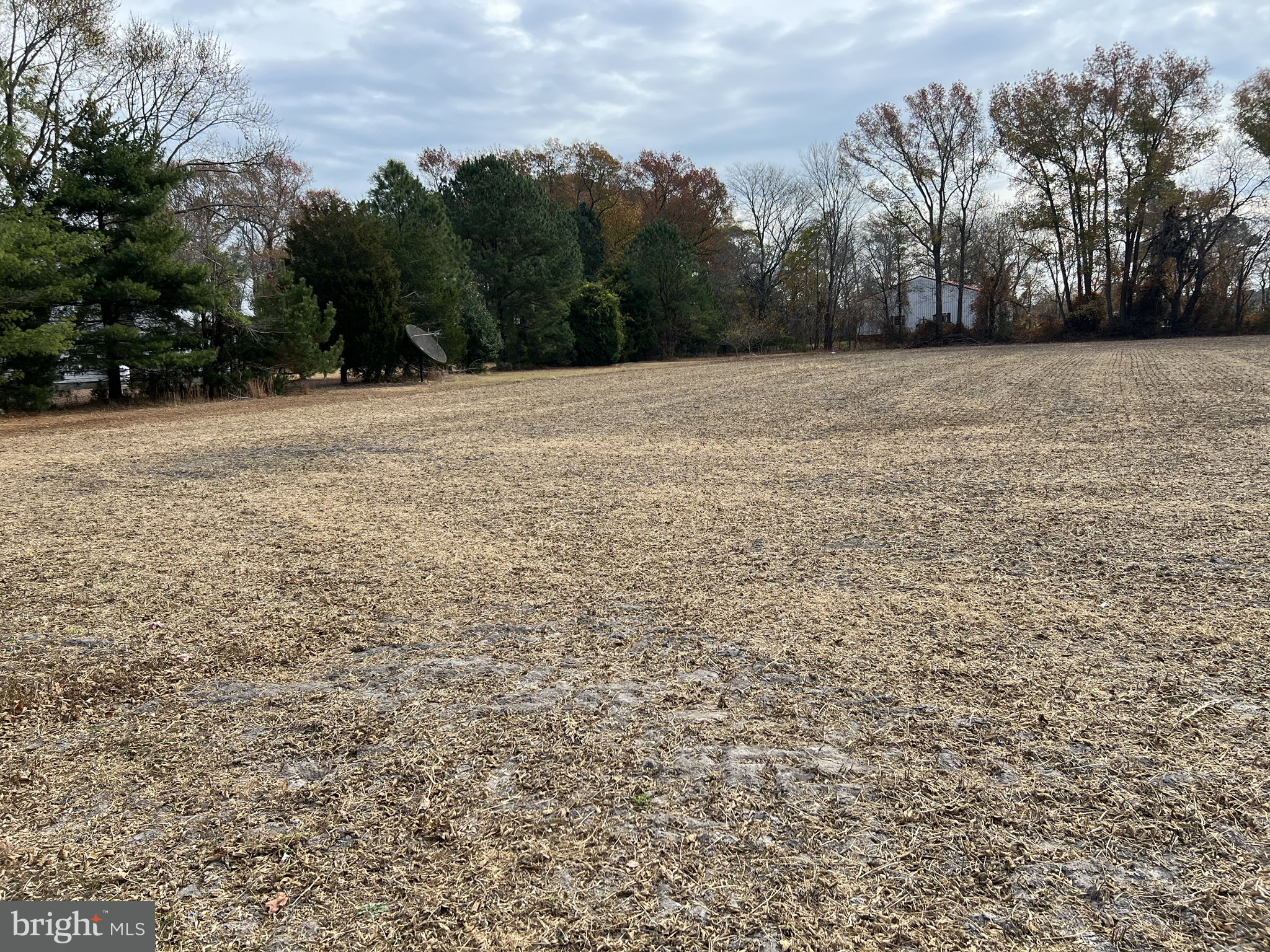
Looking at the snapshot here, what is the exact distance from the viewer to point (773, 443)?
28.0ft

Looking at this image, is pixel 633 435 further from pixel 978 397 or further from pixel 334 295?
pixel 334 295

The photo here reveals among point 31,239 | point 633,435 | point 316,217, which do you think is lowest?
point 633,435

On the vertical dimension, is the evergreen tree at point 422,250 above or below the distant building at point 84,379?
above

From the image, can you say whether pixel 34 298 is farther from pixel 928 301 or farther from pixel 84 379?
pixel 928 301

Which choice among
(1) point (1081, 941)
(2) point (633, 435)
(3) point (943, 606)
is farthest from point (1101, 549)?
(2) point (633, 435)

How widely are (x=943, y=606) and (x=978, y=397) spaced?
10.1 meters

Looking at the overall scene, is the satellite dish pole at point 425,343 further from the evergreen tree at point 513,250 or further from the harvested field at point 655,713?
the harvested field at point 655,713

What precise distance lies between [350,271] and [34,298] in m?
8.41

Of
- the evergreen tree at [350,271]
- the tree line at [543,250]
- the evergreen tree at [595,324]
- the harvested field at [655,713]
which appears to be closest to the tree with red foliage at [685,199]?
the tree line at [543,250]

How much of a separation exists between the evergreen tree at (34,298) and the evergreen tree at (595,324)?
20.6 m

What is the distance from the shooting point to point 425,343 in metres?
21.2

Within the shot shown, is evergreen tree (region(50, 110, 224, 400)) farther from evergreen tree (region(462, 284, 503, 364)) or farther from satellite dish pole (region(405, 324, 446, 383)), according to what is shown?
evergreen tree (region(462, 284, 503, 364))

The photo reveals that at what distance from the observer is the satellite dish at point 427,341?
816 inches

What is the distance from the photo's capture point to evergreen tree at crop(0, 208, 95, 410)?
11.2m
